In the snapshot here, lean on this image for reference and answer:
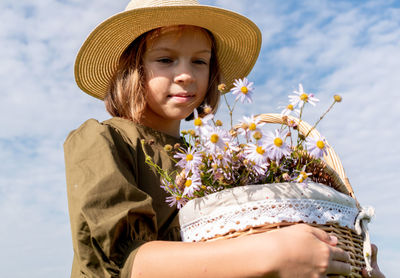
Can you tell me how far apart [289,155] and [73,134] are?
2.93 ft

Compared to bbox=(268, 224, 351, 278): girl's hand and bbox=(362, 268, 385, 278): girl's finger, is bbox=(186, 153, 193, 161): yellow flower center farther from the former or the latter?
bbox=(362, 268, 385, 278): girl's finger

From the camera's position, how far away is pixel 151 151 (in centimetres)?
180

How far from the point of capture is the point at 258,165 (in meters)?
1.28

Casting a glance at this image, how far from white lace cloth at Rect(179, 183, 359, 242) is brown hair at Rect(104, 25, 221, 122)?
0.78m

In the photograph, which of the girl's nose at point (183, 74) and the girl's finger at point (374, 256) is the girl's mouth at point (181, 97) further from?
the girl's finger at point (374, 256)

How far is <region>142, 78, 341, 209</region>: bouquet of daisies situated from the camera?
1264 mm

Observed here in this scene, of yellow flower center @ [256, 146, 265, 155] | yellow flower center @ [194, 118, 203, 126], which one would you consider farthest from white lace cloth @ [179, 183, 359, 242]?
yellow flower center @ [194, 118, 203, 126]

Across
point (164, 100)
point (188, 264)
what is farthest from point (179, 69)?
point (188, 264)

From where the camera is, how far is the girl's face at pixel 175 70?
189 cm

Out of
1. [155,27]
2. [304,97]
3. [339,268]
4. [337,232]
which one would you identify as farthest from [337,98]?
[155,27]

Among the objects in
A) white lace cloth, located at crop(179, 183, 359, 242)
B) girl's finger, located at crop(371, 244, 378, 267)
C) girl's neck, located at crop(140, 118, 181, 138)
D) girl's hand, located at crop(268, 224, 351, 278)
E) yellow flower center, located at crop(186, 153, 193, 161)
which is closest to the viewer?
girl's hand, located at crop(268, 224, 351, 278)

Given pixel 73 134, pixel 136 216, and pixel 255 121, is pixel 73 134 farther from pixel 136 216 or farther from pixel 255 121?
pixel 255 121

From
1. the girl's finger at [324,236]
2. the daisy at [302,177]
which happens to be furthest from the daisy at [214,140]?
the girl's finger at [324,236]

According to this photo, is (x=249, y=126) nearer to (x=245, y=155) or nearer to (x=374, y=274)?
(x=245, y=155)
